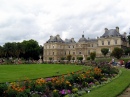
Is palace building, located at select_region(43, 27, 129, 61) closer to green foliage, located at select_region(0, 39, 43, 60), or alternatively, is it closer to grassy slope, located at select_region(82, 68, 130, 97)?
green foliage, located at select_region(0, 39, 43, 60)

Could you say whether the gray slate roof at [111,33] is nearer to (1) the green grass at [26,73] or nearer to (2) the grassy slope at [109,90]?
(1) the green grass at [26,73]

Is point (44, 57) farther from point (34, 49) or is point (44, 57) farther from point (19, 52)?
point (19, 52)

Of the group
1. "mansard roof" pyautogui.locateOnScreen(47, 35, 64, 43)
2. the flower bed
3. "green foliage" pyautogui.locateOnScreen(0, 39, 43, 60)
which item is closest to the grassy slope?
the flower bed

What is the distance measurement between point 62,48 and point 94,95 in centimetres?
7406

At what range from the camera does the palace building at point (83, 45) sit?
6334 centimetres

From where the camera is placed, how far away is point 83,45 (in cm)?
7281

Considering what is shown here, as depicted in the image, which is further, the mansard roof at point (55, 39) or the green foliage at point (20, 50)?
the mansard roof at point (55, 39)

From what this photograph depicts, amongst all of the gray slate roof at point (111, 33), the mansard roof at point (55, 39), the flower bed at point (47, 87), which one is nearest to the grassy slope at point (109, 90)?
the flower bed at point (47, 87)

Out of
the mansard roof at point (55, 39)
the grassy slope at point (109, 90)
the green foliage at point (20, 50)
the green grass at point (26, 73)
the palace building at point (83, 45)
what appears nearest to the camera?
the grassy slope at point (109, 90)

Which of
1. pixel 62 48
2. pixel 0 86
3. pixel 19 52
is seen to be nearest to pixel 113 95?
pixel 0 86

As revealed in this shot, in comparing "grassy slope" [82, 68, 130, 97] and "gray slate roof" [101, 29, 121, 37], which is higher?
"gray slate roof" [101, 29, 121, 37]

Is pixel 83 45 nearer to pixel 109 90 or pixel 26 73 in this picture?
pixel 26 73

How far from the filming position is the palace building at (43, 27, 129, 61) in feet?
208

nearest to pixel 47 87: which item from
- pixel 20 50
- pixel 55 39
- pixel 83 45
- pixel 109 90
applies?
pixel 109 90
